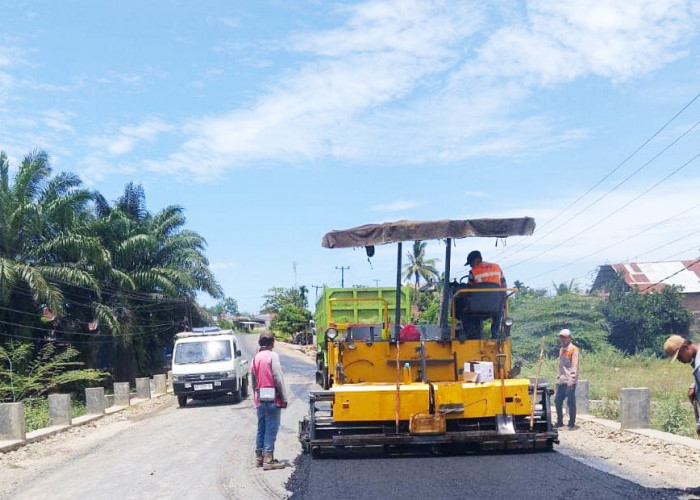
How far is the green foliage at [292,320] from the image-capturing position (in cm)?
7719

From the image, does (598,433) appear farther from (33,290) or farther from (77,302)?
(77,302)

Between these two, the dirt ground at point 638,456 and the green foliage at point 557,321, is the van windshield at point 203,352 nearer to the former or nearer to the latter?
the dirt ground at point 638,456

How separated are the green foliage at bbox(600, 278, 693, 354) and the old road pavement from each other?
115 ft

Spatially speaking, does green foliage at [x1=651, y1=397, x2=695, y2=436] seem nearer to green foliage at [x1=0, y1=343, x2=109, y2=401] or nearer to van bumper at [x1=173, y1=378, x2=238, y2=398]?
van bumper at [x1=173, y1=378, x2=238, y2=398]

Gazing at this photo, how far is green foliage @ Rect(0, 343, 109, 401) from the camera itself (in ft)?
76.5

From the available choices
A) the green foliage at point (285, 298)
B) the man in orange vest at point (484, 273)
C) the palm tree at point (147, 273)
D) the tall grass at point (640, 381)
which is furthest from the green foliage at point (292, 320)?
the man in orange vest at point (484, 273)

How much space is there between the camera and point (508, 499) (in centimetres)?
654

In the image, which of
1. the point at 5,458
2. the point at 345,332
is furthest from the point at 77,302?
the point at 345,332

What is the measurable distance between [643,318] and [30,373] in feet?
107

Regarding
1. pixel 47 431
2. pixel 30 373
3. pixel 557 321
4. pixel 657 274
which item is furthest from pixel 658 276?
pixel 47 431

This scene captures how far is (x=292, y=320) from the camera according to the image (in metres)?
77.8

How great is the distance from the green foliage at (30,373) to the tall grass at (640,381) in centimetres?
1514

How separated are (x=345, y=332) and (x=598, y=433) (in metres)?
4.30

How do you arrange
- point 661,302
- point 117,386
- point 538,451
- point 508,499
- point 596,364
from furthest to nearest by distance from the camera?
point 661,302 → point 596,364 → point 117,386 → point 538,451 → point 508,499
